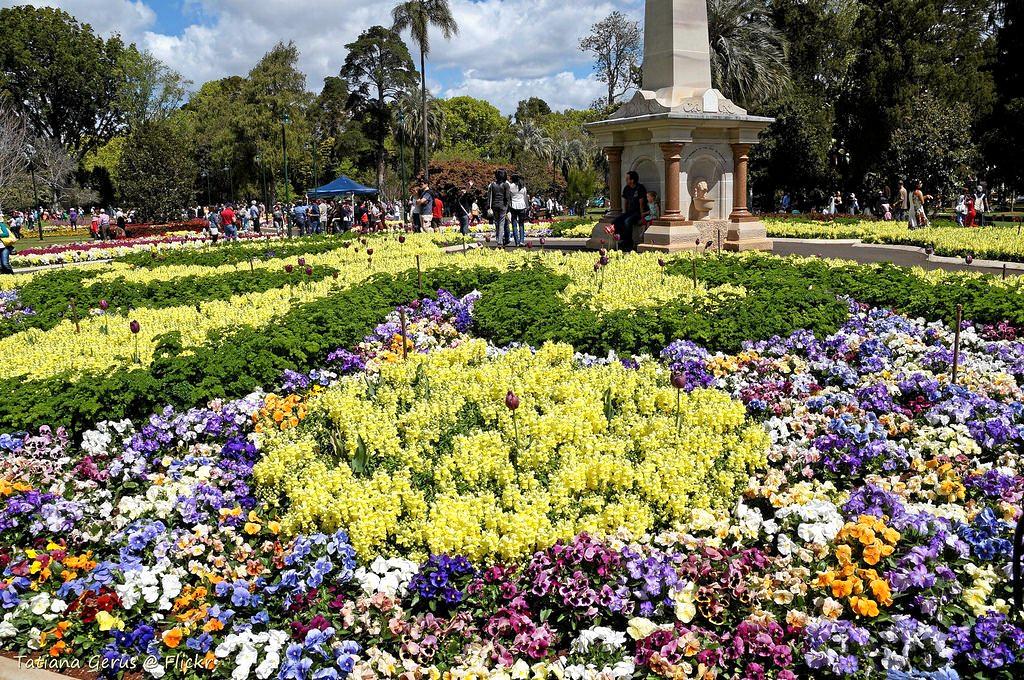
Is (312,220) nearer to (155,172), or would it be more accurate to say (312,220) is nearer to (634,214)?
(155,172)

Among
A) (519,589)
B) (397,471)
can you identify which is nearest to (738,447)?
(519,589)

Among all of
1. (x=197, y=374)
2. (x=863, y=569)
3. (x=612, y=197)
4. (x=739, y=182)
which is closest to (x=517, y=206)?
(x=612, y=197)

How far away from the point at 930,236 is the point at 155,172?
3997cm

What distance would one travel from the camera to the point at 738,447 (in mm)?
4613

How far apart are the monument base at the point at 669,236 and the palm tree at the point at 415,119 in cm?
3531

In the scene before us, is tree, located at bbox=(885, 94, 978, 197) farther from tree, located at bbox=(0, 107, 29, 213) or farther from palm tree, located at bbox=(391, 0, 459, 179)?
tree, located at bbox=(0, 107, 29, 213)

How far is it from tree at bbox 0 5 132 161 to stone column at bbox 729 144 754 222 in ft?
182

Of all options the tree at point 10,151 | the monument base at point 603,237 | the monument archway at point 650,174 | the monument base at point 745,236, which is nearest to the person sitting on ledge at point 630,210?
the monument archway at point 650,174

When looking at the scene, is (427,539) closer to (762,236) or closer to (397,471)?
(397,471)

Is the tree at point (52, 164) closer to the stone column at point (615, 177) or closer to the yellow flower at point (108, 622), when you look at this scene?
the stone column at point (615, 177)

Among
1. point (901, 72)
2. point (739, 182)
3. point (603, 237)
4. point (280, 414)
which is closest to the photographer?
point (280, 414)

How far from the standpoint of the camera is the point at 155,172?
43.0m

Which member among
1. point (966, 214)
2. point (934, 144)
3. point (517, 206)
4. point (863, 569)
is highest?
point (934, 144)

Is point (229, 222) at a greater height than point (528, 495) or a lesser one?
greater
